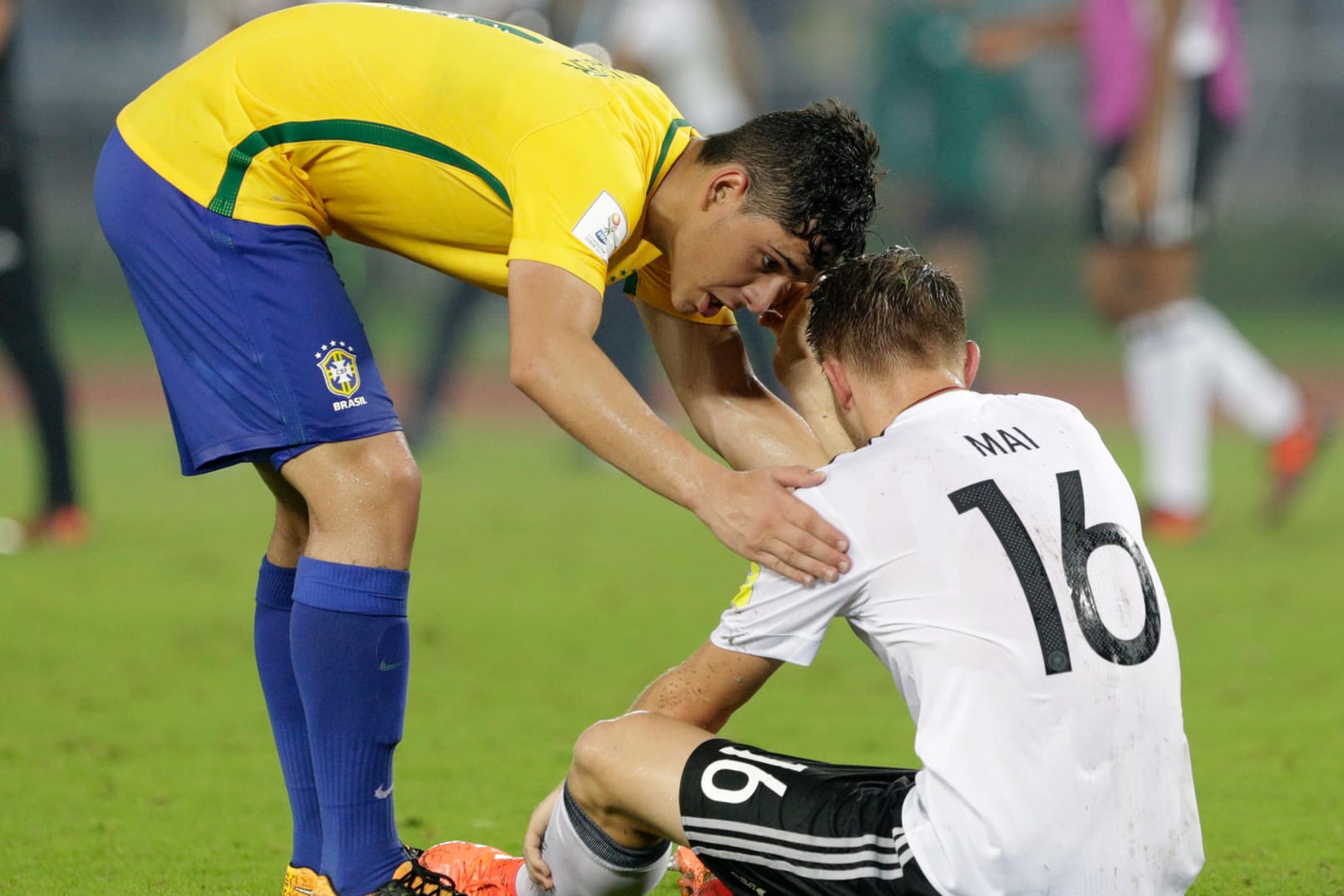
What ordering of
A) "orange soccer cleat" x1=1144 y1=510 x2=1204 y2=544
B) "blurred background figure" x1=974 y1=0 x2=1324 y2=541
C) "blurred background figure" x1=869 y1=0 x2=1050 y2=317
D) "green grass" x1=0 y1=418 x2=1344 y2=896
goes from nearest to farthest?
1. "green grass" x1=0 y1=418 x2=1344 y2=896
2. "orange soccer cleat" x1=1144 y1=510 x2=1204 y2=544
3. "blurred background figure" x1=974 y1=0 x2=1324 y2=541
4. "blurred background figure" x1=869 y1=0 x2=1050 y2=317

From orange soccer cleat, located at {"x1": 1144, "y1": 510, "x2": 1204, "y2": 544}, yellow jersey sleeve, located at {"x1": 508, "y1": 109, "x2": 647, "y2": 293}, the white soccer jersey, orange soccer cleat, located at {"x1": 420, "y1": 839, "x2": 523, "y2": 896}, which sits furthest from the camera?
orange soccer cleat, located at {"x1": 1144, "y1": 510, "x2": 1204, "y2": 544}

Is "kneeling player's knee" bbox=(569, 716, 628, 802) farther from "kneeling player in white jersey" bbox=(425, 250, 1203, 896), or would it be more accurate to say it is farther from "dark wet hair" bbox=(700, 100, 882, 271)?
"dark wet hair" bbox=(700, 100, 882, 271)

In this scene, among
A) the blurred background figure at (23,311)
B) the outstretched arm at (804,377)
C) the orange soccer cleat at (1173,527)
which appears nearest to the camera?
the outstretched arm at (804,377)

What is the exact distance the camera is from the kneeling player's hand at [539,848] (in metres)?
2.91

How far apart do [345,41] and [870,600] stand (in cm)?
150

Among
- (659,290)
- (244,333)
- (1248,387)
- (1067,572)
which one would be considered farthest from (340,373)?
(1248,387)

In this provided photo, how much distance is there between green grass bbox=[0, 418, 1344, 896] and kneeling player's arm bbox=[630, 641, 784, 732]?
0.87 meters

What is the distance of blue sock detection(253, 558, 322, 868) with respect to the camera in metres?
3.20

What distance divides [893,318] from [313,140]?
1.18m

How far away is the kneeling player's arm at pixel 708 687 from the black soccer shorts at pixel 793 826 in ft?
0.44

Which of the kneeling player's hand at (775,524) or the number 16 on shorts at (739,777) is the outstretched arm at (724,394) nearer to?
the kneeling player's hand at (775,524)

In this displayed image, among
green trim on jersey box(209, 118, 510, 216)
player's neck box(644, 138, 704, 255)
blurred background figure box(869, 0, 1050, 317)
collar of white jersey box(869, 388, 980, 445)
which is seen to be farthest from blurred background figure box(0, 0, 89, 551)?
blurred background figure box(869, 0, 1050, 317)

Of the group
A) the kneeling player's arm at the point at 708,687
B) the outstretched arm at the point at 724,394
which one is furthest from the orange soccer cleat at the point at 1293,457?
the kneeling player's arm at the point at 708,687

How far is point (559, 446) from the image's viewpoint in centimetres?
1162
